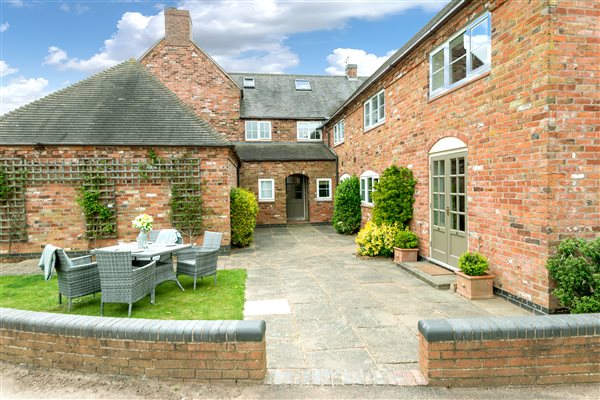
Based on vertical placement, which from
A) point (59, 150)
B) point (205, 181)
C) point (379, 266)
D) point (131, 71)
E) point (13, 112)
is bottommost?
point (379, 266)

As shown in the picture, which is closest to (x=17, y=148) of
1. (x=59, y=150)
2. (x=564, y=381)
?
(x=59, y=150)

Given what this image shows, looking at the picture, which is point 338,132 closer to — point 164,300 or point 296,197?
point 296,197

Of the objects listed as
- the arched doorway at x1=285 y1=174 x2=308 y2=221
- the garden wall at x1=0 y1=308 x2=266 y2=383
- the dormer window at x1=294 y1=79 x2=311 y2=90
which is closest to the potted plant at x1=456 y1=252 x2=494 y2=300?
the garden wall at x1=0 y1=308 x2=266 y2=383

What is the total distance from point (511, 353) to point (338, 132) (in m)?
15.9

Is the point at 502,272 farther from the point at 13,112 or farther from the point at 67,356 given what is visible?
the point at 13,112

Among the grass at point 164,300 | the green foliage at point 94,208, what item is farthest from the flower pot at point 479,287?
the green foliage at point 94,208

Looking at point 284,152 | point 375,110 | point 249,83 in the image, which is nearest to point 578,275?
point 375,110

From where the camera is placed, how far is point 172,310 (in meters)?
5.82

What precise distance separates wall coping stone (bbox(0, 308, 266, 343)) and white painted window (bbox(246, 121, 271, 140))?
58.0 ft

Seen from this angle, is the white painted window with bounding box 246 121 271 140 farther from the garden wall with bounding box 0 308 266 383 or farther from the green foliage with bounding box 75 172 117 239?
the garden wall with bounding box 0 308 266 383

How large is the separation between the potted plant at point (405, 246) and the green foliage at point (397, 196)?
523 millimetres

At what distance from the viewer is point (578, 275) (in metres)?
4.45

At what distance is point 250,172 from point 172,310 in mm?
13125

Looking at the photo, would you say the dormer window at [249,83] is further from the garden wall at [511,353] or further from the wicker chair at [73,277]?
the garden wall at [511,353]
